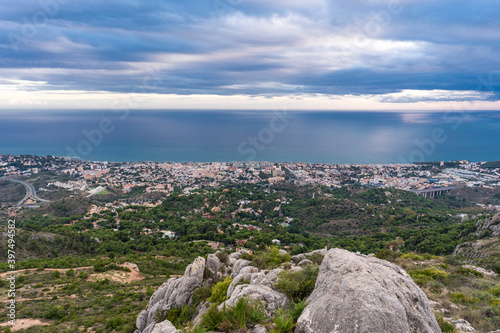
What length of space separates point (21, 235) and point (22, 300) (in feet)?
37.5

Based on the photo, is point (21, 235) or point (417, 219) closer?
point (21, 235)

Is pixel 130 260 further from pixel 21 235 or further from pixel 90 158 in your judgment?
pixel 90 158

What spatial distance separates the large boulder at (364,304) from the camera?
10.1ft

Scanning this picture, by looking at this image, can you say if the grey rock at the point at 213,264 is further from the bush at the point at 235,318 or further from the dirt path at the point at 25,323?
the dirt path at the point at 25,323

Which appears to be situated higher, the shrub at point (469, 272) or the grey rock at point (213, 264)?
the shrub at point (469, 272)

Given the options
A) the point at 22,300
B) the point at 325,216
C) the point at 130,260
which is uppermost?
the point at 22,300

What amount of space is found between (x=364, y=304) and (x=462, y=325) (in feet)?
10.0

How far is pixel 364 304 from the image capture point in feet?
10.4

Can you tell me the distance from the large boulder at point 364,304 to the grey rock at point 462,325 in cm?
146

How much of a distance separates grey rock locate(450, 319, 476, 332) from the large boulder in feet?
4.80

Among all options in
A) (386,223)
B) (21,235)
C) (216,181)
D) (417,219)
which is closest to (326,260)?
(21,235)

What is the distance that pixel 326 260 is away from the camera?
15.1 feet

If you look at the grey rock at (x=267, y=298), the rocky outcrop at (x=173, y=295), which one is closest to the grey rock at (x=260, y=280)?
the grey rock at (x=267, y=298)

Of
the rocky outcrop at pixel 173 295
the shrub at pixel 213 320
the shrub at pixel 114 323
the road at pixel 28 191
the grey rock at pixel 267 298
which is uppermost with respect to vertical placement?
the shrub at pixel 213 320
